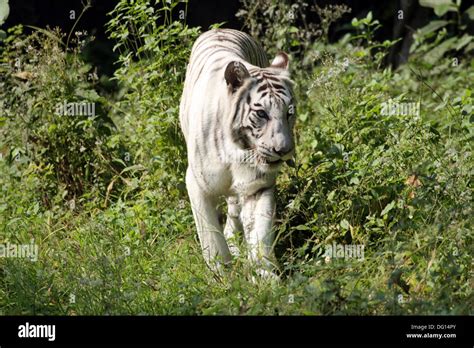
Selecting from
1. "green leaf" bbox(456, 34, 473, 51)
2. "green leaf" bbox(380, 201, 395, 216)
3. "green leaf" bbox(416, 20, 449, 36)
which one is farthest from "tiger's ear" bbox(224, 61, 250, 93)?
"green leaf" bbox(416, 20, 449, 36)

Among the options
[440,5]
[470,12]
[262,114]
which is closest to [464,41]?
[440,5]

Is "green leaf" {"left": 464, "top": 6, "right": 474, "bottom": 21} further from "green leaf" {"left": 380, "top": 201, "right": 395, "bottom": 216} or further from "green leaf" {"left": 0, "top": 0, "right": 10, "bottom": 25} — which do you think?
"green leaf" {"left": 0, "top": 0, "right": 10, "bottom": 25}

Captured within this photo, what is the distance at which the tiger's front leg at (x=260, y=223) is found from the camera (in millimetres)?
5273

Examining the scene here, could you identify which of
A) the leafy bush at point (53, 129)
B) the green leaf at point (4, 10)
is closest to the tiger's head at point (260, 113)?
the green leaf at point (4, 10)

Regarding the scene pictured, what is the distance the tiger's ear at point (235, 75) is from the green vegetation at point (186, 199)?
742 mm

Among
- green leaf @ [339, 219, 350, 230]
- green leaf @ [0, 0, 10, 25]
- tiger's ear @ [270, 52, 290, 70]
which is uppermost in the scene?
green leaf @ [0, 0, 10, 25]

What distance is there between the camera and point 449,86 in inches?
330

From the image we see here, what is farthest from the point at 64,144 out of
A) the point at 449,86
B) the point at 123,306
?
the point at 449,86

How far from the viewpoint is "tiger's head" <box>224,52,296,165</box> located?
5.25m

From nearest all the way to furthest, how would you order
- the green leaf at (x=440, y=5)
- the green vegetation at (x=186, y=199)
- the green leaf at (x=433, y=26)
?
1. the green vegetation at (x=186, y=199)
2. the green leaf at (x=440, y=5)
3. the green leaf at (x=433, y=26)

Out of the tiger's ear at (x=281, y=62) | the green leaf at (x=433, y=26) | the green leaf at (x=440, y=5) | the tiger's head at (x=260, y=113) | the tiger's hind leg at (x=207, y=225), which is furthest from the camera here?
the green leaf at (x=433, y=26)

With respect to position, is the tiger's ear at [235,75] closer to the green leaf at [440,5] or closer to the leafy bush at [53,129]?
the leafy bush at [53,129]

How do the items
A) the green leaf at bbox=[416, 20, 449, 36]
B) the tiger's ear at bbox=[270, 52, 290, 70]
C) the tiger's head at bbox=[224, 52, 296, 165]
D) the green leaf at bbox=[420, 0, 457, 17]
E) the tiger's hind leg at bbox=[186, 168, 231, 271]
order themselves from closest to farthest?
the tiger's head at bbox=[224, 52, 296, 165] < the tiger's hind leg at bbox=[186, 168, 231, 271] < the tiger's ear at bbox=[270, 52, 290, 70] < the green leaf at bbox=[420, 0, 457, 17] < the green leaf at bbox=[416, 20, 449, 36]
